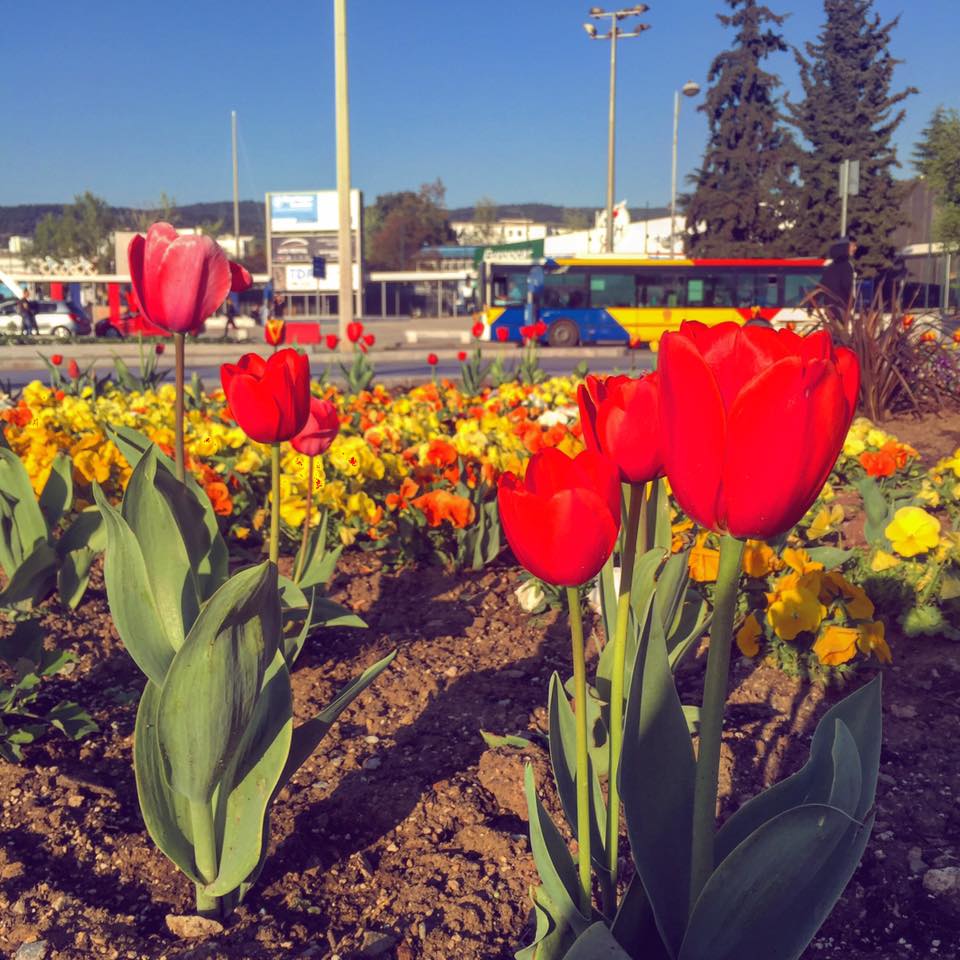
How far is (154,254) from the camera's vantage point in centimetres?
196

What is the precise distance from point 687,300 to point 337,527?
21.5 meters

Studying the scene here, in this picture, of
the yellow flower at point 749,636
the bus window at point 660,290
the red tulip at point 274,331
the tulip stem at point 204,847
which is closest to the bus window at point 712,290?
the bus window at point 660,290

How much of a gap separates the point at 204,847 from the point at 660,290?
2353cm

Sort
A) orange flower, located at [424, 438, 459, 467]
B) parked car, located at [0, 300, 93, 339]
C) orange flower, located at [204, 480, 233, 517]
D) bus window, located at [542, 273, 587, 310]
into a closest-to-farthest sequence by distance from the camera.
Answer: orange flower, located at [204, 480, 233, 517], orange flower, located at [424, 438, 459, 467], bus window, located at [542, 273, 587, 310], parked car, located at [0, 300, 93, 339]

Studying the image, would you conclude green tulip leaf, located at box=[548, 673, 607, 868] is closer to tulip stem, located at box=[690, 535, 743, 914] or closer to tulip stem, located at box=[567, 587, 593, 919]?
tulip stem, located at box=[567, 587, 593, 919]

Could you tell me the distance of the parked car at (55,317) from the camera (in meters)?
29.2

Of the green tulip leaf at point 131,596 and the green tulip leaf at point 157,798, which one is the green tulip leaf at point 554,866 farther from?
the green tulip leaf at point 131,596

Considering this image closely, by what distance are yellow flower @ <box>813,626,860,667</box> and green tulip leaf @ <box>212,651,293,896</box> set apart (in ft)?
4.71

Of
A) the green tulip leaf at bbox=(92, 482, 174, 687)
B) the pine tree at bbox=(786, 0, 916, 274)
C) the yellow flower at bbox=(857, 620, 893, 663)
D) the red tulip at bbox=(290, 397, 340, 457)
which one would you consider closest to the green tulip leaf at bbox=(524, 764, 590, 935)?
the green tulip leaf at bbox=(92, 482, 174, 687)

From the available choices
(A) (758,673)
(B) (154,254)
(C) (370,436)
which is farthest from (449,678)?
(C) (370,436)

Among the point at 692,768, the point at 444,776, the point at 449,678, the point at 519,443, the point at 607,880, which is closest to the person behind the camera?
the point at 692,768

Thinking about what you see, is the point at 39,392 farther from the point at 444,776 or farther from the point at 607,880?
the point at 607,880

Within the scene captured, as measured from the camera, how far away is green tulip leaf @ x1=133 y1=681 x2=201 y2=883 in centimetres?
150

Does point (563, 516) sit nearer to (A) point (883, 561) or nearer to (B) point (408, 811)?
(B) point (408, 811)
